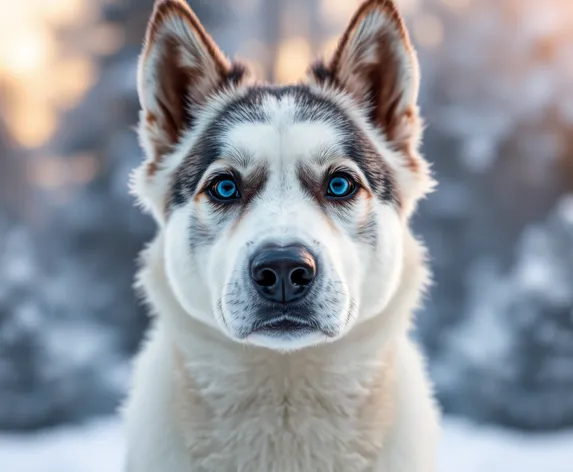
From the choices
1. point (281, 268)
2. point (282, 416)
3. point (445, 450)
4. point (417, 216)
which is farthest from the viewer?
point (417, 216)

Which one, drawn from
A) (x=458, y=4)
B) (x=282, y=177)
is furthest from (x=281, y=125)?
(x=458, y=4)

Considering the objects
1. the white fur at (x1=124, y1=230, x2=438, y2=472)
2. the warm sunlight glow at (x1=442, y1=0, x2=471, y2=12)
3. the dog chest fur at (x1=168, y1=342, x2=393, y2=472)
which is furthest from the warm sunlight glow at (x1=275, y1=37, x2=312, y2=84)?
the dog chest fur at (x1=168, y1=342, x2=393, y2=472)

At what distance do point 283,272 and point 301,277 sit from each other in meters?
0.05

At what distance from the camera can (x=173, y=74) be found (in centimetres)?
199

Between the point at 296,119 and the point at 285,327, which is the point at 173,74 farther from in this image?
the point at 285,327

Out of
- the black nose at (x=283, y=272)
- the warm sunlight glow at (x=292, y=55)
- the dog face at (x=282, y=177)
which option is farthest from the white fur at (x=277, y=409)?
the warm sunlight glow at (x=292, y=55)

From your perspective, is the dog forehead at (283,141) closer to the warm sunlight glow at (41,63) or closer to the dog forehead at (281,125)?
the dog forehead at (281,125)

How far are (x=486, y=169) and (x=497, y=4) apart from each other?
3.77 ft

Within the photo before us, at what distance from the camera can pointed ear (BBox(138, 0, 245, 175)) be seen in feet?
6.06

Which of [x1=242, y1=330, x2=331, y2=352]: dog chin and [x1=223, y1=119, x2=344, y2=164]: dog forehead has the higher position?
[x1=223, y1=119, x2=344, y2=164]: dog forehead

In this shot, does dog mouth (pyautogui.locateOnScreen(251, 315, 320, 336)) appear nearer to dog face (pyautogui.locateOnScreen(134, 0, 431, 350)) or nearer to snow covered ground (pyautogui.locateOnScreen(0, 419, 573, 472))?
dog face (pyautogui.locateOnScreen(134, 0, 431, 350))

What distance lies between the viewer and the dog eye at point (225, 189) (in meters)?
1.77

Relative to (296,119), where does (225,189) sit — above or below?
below

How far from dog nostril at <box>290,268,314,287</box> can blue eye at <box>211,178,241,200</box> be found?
0.41m
